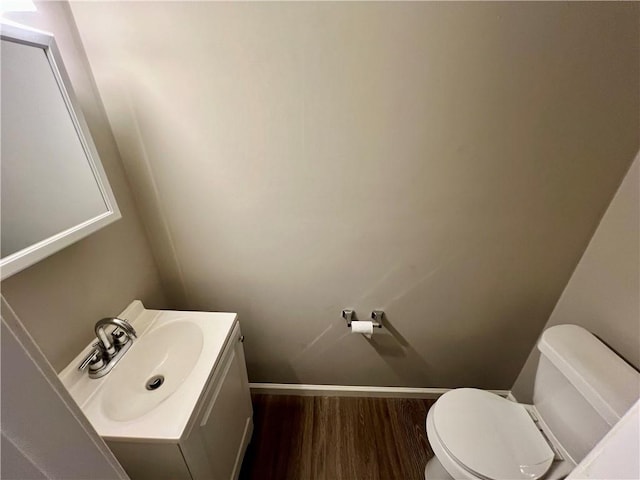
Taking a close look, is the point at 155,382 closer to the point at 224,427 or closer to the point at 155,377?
the point at 155,377

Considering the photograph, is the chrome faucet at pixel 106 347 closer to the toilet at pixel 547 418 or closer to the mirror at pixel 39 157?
the mirror at pixel 39 157

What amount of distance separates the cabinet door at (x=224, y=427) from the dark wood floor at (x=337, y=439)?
20cm

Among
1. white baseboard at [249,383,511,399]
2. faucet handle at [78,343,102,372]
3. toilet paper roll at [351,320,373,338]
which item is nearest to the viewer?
faucet handle at [78,343,102,372]

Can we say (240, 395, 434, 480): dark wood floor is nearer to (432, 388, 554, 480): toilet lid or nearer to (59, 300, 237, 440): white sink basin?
(432, 388, 554, 480): toilet lid

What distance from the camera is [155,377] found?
1.02 m

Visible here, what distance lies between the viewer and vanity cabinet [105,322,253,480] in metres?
0.76

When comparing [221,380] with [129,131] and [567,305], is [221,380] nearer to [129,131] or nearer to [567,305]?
[129,131]

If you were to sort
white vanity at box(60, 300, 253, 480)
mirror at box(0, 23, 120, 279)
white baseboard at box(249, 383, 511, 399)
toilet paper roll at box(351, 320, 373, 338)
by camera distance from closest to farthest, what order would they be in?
mirror at box(0, 23, 120, 279) < white vanity at box(60, 300, 253, 480) < toilet paper roll at box(351, 320, 373, 338) < white baseboard at box(249, 383, 511, 399)

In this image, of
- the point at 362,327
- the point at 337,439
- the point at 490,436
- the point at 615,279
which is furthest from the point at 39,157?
the point at 615,279

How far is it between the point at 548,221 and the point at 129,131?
1.73 m

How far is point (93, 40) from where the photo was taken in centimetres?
89

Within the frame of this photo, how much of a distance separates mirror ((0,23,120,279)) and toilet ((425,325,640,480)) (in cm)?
149

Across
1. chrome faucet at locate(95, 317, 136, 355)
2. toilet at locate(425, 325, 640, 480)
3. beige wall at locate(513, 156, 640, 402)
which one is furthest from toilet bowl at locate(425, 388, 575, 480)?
chrome faucet at locate(95, 317, 136, 355)

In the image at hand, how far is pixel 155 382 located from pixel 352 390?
3.61 ft
